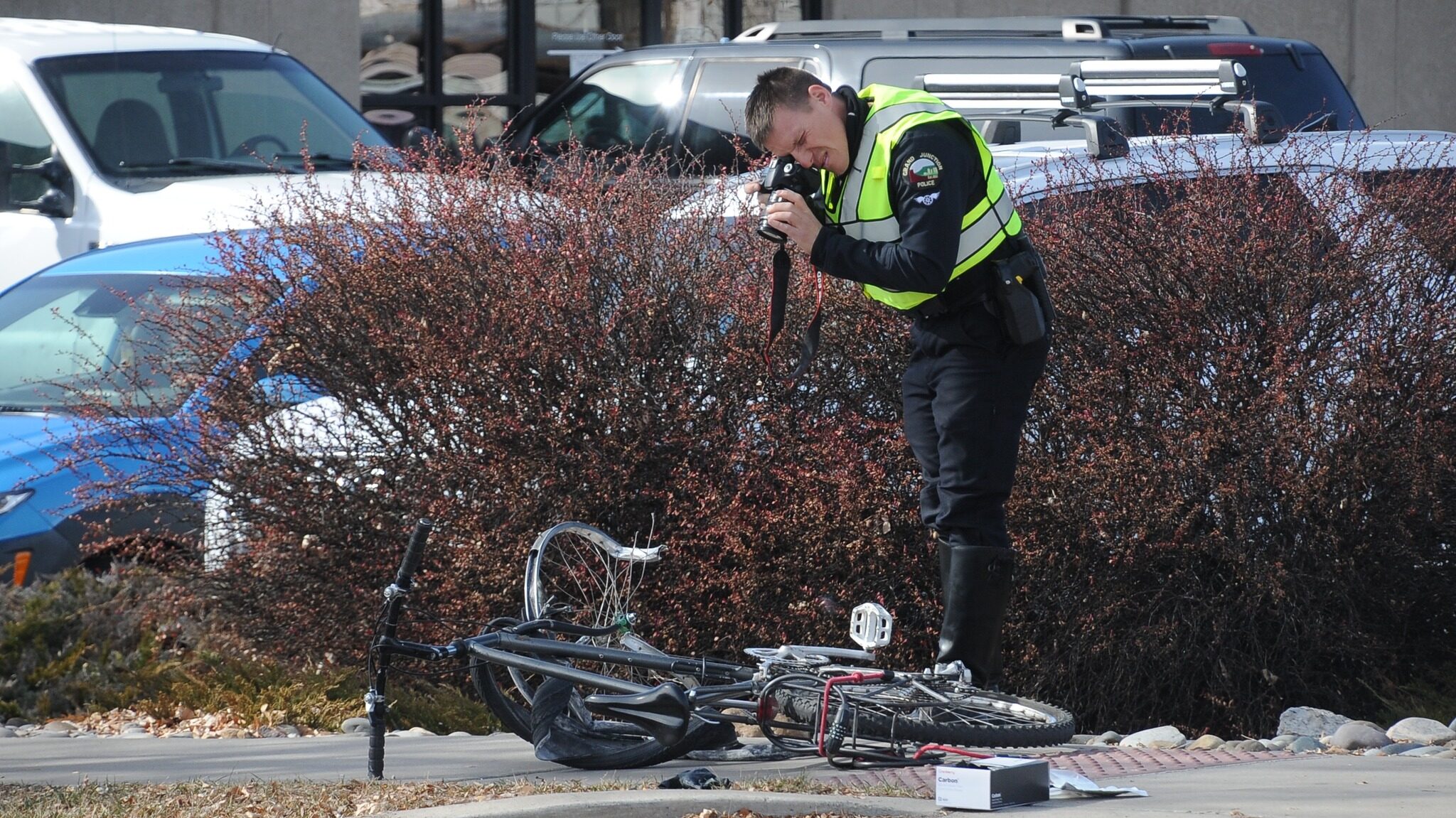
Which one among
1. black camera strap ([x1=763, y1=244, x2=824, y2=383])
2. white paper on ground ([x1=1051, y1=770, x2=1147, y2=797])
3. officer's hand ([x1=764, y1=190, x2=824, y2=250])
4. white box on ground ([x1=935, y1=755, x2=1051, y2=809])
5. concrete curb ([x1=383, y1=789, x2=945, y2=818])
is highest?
officer's hand ([x1=764, y1=190, x2=824, y2=250])

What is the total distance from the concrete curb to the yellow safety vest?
4.76ft

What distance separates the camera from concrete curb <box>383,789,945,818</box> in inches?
173

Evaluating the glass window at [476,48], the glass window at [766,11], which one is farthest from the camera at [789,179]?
the glass window at [766,11]

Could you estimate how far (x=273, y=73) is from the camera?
36.1ft

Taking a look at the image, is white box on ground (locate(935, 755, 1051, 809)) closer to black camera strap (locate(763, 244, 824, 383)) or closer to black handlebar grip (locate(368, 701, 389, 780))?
black camera strap (locate(763, 244, 824, 383))

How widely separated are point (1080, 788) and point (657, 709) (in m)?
1.09

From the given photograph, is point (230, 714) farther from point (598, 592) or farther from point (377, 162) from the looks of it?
point (377, 162)

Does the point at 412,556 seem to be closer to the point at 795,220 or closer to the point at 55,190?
the point at 795,220

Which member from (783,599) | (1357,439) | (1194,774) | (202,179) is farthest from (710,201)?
(202,179)

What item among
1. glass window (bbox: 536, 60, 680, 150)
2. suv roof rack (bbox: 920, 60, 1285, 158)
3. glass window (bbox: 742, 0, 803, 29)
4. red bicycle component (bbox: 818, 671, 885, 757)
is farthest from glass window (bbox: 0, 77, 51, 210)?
glass window (bbox: 742, 0, 803, 29)

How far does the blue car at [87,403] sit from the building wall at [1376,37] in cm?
1239

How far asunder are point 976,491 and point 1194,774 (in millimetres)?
972

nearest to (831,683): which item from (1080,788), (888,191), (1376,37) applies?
(1080,788)

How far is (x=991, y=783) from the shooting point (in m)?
4.40
